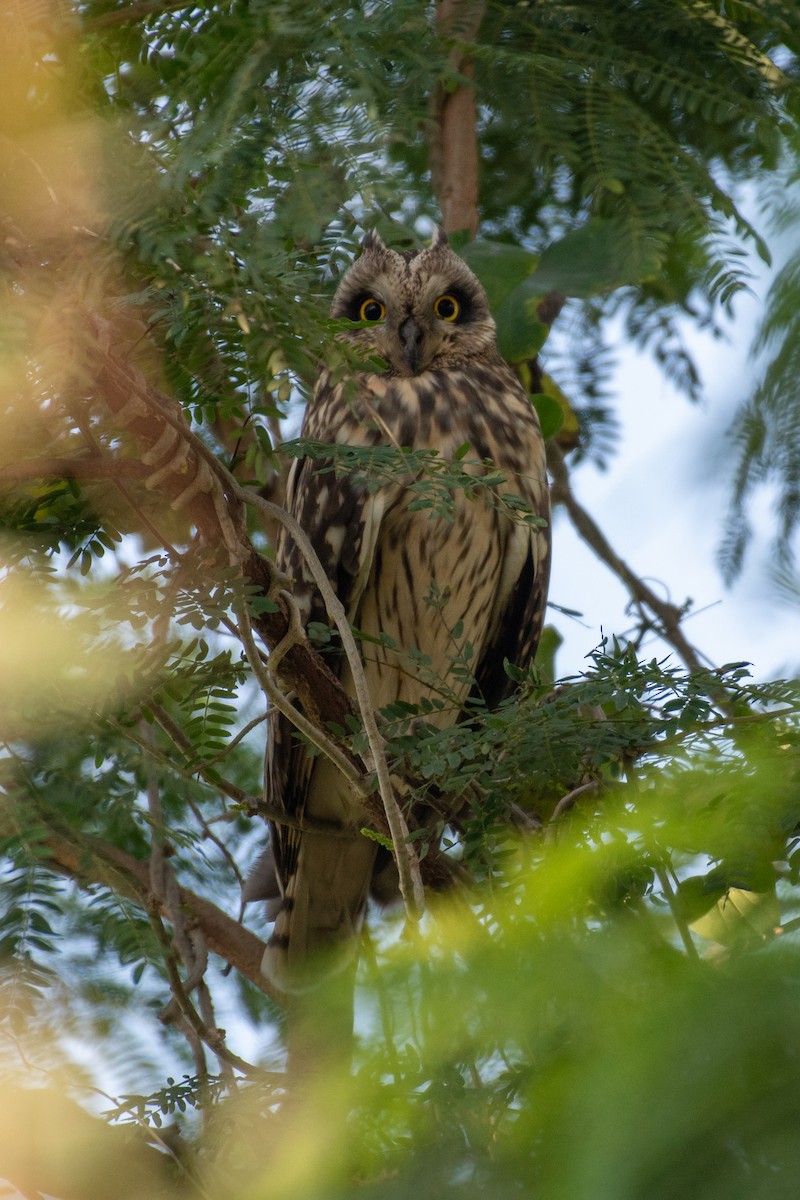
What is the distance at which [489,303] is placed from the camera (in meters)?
3.00

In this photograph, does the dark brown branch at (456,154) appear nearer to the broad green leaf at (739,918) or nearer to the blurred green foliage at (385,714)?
the blurred green foliage at (385,714)

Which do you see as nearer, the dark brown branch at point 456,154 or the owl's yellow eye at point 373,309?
the dark brown branch at point 456,154

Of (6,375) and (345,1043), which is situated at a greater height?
(6,375)

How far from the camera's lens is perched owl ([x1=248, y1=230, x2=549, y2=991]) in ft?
8.57

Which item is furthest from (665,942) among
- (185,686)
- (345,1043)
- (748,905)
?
(185,686)

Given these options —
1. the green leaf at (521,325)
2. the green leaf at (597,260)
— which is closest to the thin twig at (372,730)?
the green leaf at (597,260)

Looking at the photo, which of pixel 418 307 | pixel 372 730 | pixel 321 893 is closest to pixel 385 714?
pixel 372 730

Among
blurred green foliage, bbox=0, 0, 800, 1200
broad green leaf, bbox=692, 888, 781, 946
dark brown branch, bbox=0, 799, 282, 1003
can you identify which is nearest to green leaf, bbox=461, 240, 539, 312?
blurred green foliage, bbox=0, 0, 800, 1200

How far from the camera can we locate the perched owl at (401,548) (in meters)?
2.61

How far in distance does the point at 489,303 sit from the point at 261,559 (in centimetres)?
148

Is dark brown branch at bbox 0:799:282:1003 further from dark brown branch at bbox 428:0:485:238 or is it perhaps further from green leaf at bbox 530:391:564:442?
dark brown branch at bbox 428:0:485:238

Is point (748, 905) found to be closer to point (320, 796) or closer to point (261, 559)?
point (261, 559)

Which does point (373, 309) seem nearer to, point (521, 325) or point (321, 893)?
point (521, 325)

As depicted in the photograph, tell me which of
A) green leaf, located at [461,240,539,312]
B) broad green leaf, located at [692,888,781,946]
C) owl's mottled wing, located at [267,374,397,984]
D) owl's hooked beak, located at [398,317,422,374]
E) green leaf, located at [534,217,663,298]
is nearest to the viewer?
broad green leaf, located at [692,888,781,946]
